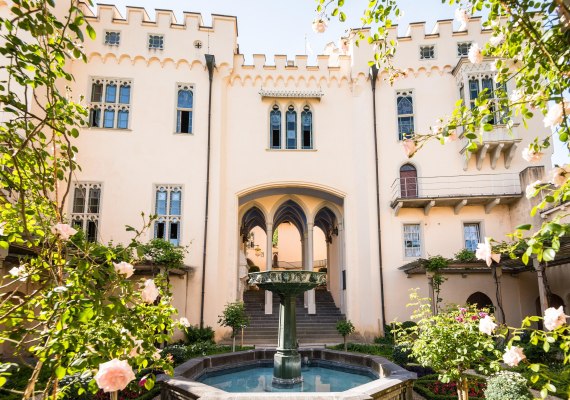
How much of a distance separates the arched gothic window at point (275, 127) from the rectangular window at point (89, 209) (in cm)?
745

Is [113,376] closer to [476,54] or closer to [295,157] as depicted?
[476,54]

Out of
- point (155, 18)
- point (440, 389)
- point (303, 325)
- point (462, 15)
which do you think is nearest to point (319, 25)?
point (462, 15)

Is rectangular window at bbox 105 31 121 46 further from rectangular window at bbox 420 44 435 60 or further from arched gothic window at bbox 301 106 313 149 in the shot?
rectangular window at bbox 420 44 435 60

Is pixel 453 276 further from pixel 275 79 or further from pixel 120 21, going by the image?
pixel 120 21

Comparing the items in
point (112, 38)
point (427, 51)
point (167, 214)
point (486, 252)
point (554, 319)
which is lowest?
point (554, 319)

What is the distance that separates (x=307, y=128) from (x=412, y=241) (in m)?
6.67

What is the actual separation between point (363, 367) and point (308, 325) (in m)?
8.82

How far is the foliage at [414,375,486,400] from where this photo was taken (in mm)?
7809

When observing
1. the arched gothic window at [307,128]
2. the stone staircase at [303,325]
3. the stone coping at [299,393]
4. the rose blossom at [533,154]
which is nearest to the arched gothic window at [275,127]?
the arched gothic window at [307,128]

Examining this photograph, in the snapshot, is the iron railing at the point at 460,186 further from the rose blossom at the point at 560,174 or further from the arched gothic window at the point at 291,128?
the rose blossom at the point at 560,174

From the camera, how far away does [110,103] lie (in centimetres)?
1759

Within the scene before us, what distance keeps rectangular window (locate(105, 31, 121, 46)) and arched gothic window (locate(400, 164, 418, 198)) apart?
1341 centimetres

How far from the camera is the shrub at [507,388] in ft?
18.9

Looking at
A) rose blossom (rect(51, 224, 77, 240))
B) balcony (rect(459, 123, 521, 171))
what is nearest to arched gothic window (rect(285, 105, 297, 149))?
balcony (rect(459, 123, 521, 171))
